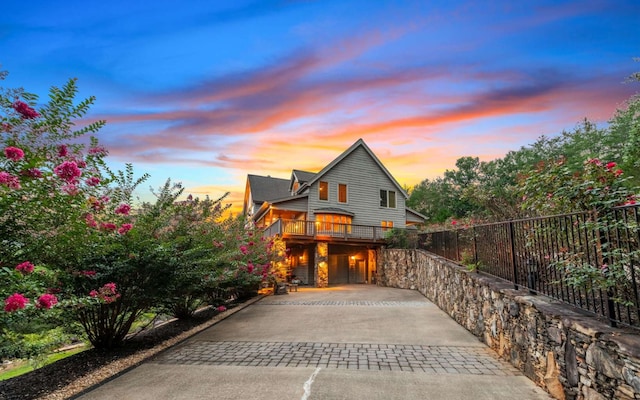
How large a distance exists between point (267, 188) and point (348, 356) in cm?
2251

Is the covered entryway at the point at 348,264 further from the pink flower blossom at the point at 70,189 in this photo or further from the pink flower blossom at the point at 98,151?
the pink flower blossom at the point at 70,189

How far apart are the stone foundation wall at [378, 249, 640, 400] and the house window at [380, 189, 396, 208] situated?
1577 cm

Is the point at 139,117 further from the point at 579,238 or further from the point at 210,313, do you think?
the point at 579,238

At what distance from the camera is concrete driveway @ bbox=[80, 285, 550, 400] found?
331cm

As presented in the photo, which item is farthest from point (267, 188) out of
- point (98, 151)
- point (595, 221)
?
point (595, 221)

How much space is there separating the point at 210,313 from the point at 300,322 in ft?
10.5

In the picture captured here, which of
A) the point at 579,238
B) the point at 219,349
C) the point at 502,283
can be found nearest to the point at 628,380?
the point at 579,238

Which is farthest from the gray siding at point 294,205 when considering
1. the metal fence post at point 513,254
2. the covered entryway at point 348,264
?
the metal fence post at point 513,254

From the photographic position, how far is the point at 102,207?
157 inches

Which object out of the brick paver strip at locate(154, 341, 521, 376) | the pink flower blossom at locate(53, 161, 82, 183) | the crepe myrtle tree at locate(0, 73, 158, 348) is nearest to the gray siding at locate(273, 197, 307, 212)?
the brick paver strip at locate(154, 341, 521, 376)

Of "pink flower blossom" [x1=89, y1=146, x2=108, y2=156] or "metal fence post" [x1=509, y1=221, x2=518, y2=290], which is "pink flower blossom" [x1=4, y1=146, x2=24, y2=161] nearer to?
"pink flower blossom" [x1=89, y1=146, x2=108, y2=156]

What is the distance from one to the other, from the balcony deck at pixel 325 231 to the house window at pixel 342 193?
2292 millimetres

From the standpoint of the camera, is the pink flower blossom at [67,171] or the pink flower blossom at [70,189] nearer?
the pink flower blossom at [67,171]

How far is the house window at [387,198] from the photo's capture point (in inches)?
893
